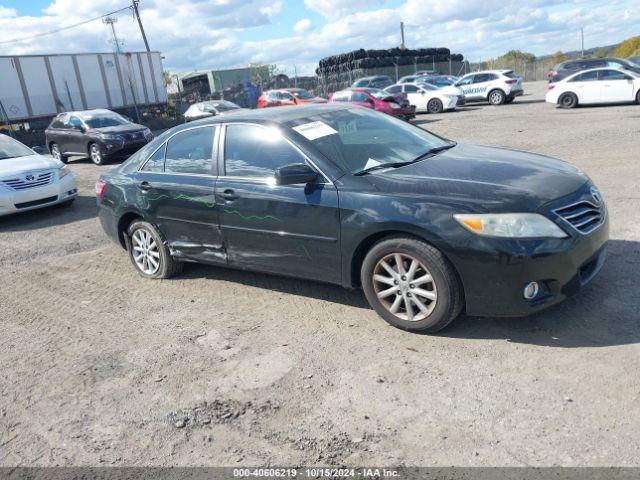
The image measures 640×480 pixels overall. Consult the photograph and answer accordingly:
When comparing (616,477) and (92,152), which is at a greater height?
(92,152)

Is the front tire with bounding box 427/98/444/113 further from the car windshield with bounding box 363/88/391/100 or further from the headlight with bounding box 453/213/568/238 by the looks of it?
the headlight with bounding box 453/213/568/238

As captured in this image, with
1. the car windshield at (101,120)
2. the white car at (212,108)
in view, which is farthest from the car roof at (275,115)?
the white car at (212,108)

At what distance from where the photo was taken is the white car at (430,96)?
24.6 metres

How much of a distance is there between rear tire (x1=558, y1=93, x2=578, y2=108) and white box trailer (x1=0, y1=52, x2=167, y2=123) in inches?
922

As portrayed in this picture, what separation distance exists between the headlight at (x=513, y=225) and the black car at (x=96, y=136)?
46.6 ft

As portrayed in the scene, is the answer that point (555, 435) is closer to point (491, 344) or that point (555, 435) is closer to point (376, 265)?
point (491, 344)

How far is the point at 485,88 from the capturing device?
26078 millimetres

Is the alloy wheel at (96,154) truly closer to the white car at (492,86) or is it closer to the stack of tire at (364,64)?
the white car at (492,86)

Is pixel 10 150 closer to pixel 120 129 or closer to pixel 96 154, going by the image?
pixel 96 154

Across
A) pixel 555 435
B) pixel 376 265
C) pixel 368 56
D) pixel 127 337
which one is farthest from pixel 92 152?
pixel 368 56

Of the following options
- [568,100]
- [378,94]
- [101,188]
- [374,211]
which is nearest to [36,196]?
[101,188]

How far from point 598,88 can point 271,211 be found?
1910cm

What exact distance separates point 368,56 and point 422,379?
133 feet

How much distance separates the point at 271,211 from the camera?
455cm
